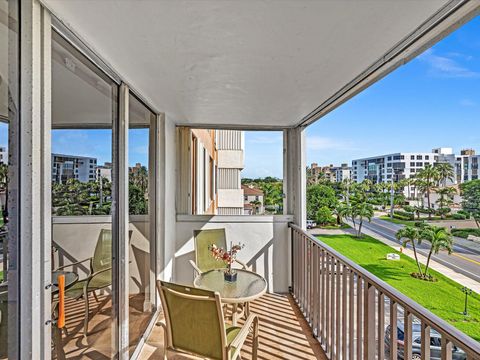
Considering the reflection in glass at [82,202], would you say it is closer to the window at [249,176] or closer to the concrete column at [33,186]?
the concrete column at [33,186]

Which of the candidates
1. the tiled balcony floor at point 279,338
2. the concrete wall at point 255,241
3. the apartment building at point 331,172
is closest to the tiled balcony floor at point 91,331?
the tiled balcony floor at point 279,338

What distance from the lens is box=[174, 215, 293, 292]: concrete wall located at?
4.25 meters

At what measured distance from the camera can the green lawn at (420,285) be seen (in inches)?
48.1

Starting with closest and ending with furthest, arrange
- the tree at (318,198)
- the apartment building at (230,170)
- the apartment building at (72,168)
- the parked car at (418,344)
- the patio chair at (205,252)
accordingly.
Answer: the parked car at (418,344) → the apartment building at (72,168) → the tree at (318,198) → the patio chair at (205,252) → the apartment building at (230,170)

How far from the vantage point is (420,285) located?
1.50 metres

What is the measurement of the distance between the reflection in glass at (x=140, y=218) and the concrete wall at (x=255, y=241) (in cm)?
92

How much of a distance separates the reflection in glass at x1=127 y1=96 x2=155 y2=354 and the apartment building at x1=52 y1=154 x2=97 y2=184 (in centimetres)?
67

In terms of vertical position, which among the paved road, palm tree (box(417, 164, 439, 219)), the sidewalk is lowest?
the sidewalk

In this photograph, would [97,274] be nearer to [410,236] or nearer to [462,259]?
[410,236]

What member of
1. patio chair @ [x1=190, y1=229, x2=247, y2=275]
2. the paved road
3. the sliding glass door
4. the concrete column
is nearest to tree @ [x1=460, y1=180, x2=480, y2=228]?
the paved road

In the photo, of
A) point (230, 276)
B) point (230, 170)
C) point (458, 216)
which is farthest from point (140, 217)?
point (230, 170)

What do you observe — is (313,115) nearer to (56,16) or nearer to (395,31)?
(395,31)

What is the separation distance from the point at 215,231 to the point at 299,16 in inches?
121

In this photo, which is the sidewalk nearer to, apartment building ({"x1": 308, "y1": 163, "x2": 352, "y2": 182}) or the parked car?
the parked car
